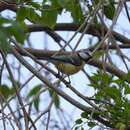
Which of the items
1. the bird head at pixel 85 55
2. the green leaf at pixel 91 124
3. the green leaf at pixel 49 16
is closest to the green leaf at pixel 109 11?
the green leaf at pixel 49 16

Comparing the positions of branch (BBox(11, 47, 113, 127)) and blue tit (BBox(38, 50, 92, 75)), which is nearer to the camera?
branch (BBox(11, 47, 113, 127))

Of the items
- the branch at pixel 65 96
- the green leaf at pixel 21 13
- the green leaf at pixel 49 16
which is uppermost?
the green leaf at pixel 21 13

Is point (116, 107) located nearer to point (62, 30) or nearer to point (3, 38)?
point (3, 38)

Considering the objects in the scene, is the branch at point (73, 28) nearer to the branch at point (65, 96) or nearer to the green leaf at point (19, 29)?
the branch at point (65, 96)

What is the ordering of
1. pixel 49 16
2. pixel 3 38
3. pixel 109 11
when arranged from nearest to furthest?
pixel 3 38 < pixel 49 16 < pixel 109 11

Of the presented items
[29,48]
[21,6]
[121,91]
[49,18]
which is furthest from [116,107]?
[29,48]

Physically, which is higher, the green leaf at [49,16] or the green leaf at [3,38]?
the green leaf at [49,16]

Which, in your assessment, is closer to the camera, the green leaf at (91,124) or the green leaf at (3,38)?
the green leaf at (3,38)

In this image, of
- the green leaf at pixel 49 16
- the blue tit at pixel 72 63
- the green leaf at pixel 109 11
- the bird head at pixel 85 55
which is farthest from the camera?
the bird head at pixel 85 55

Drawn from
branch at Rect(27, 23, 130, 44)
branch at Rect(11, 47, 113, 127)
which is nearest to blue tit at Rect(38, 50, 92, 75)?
branch at Rect(27, 23, 130, 44)

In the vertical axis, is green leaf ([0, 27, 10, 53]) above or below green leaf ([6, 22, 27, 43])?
below

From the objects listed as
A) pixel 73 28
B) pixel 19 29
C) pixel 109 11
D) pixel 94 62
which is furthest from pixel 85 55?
pixel 19 29

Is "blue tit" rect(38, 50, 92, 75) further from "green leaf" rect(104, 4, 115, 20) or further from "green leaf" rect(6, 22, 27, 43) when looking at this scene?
"green leaf" rect(6, 22, 27, 43)

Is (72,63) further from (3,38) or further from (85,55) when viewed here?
(3,38)
